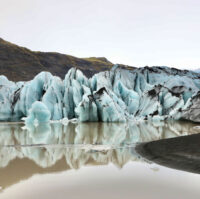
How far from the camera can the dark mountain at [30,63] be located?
7531cm

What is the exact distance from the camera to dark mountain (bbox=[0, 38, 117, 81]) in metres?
75.3

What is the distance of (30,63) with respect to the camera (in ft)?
272

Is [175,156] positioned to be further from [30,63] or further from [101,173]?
[30,63]

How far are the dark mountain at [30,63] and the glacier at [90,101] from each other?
44.5 metres

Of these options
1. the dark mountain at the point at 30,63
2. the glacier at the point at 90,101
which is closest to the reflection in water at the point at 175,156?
the glacier at the point at 90,101

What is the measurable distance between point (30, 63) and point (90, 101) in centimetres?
6372

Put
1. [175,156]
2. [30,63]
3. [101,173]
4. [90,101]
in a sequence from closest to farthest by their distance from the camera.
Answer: [101,173], [175,156], [90,101], [30,63]

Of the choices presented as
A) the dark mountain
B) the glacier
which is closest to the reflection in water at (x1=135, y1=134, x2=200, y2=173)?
the glacier

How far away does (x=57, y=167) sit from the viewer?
6.33m

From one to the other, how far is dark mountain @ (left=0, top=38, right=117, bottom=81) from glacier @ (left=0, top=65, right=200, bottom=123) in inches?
1753

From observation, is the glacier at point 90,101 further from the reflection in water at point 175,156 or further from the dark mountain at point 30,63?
the dark mountain at point 30,63

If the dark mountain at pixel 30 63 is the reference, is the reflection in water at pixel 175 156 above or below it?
below

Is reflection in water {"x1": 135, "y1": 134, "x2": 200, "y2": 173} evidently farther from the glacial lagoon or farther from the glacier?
the glacier

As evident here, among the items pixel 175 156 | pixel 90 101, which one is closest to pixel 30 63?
pixel 90 101
